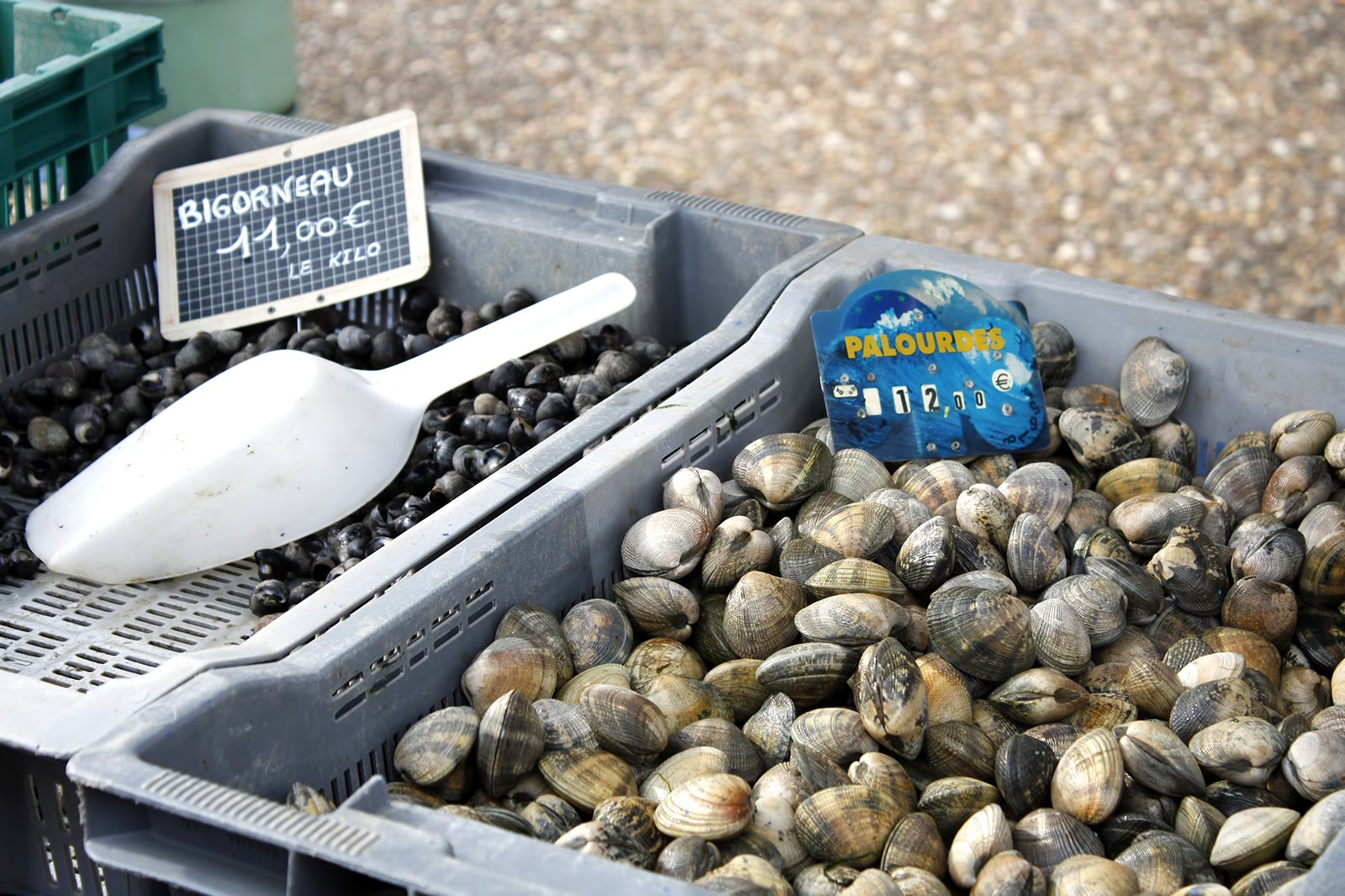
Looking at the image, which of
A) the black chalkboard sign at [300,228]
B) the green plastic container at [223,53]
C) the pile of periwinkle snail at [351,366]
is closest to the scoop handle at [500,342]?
the pile of periwinkle snail at [351,366]

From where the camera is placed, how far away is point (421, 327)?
2.22m

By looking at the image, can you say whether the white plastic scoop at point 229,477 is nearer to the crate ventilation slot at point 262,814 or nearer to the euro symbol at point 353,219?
the euro symbol at point 353,219

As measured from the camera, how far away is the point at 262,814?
103 cm

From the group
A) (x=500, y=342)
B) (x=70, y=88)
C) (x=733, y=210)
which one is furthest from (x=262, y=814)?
(x=70, y=88)

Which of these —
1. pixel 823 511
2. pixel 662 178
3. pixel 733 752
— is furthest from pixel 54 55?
pixel 662 178

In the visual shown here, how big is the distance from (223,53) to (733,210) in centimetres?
113

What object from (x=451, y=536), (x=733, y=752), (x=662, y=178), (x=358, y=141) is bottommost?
(x=662, y=178)

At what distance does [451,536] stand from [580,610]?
165 millimetres

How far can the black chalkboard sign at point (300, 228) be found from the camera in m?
2.23

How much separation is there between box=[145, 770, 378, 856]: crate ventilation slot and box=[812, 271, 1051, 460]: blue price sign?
99 centimetres

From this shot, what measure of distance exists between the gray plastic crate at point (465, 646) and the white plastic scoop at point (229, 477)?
379 mm

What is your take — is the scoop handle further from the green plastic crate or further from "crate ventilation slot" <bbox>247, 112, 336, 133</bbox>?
the green plastic crate

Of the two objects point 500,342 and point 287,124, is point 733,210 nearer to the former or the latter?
point 500,342

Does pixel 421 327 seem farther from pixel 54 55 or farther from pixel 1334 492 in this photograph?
pixel 1334 492
